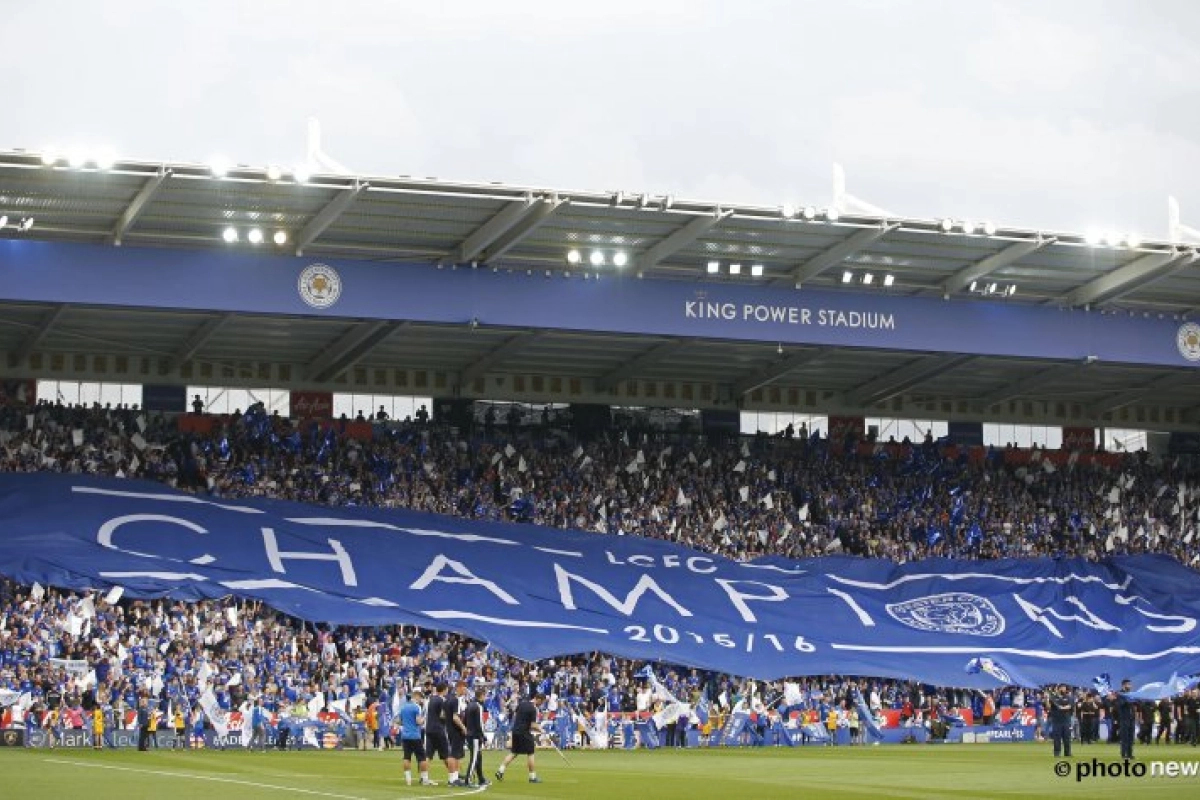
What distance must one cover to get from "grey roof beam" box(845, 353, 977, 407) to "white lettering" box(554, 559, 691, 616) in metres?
10.6

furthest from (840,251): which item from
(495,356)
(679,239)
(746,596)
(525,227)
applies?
(495,356)

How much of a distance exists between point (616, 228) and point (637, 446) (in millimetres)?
11816

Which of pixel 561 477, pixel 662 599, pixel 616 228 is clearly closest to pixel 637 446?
pixel 561 477

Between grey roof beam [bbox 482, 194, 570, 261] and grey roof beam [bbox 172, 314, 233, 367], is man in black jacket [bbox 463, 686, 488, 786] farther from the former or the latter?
grey roof beam [bbox 172, 314, 233, 367]

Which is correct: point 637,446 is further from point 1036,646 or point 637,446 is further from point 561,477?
point 1036,646

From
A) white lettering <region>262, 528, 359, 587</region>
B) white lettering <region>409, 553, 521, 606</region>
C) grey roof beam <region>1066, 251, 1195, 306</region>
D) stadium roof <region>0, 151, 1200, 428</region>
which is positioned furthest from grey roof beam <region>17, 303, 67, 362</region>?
grey roof beam <region>1066, 251, 1195, 306</region>

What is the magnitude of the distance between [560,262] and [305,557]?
9.66 m

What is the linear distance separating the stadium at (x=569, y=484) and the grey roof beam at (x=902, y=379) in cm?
21

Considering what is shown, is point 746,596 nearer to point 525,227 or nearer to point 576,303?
point 576,303

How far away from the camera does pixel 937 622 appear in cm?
4984

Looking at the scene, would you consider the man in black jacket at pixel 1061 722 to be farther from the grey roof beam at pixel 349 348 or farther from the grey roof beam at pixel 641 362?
the grey roof beam at pixel 349 348

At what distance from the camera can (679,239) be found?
44.4 metres

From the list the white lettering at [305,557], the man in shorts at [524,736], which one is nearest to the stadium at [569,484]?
the white lettering at [305,557]

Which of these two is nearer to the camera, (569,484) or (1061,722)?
(1061,722)
